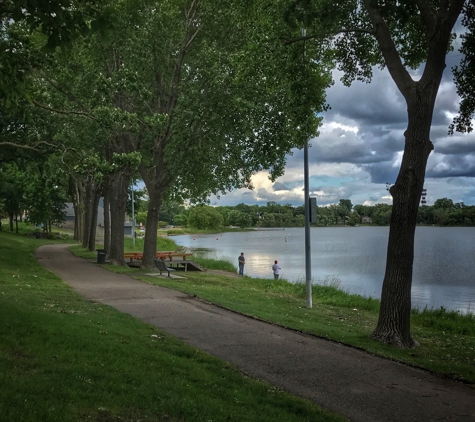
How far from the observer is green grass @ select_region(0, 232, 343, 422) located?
5.18m

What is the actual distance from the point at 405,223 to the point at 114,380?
763cm

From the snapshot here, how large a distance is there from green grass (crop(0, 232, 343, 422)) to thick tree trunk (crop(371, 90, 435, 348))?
4.95 m

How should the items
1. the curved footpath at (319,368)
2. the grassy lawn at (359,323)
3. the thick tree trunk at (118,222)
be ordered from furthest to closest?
the thick tree trunk at (118,222), the grassy lawn at (359,323), the curved footpath at (319,368)

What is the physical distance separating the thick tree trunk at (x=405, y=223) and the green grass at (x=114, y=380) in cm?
495

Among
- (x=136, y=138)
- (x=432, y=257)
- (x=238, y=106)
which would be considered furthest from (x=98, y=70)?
(x=432, y=257)

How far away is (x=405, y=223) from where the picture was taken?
38.1ft

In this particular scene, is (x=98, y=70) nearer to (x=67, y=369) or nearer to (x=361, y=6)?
(x=361, y=6)

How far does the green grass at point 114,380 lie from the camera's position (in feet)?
17.0

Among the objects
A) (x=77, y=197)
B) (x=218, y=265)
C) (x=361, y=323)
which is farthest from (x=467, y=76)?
(x=77, y=197)

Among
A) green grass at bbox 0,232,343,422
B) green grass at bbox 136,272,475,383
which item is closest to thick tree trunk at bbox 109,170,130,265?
green grass at bbox 136,272,475,383

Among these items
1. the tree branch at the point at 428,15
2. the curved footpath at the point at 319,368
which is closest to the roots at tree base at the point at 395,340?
the curved footpath at the point at 319,368

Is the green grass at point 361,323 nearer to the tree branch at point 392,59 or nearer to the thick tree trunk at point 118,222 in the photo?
the tree branch at point 392,59

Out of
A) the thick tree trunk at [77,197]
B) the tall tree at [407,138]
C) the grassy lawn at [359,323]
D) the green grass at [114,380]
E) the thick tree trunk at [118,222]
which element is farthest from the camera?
the thick tree trunk at [77,197]

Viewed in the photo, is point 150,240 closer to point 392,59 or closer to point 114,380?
point 392,59
